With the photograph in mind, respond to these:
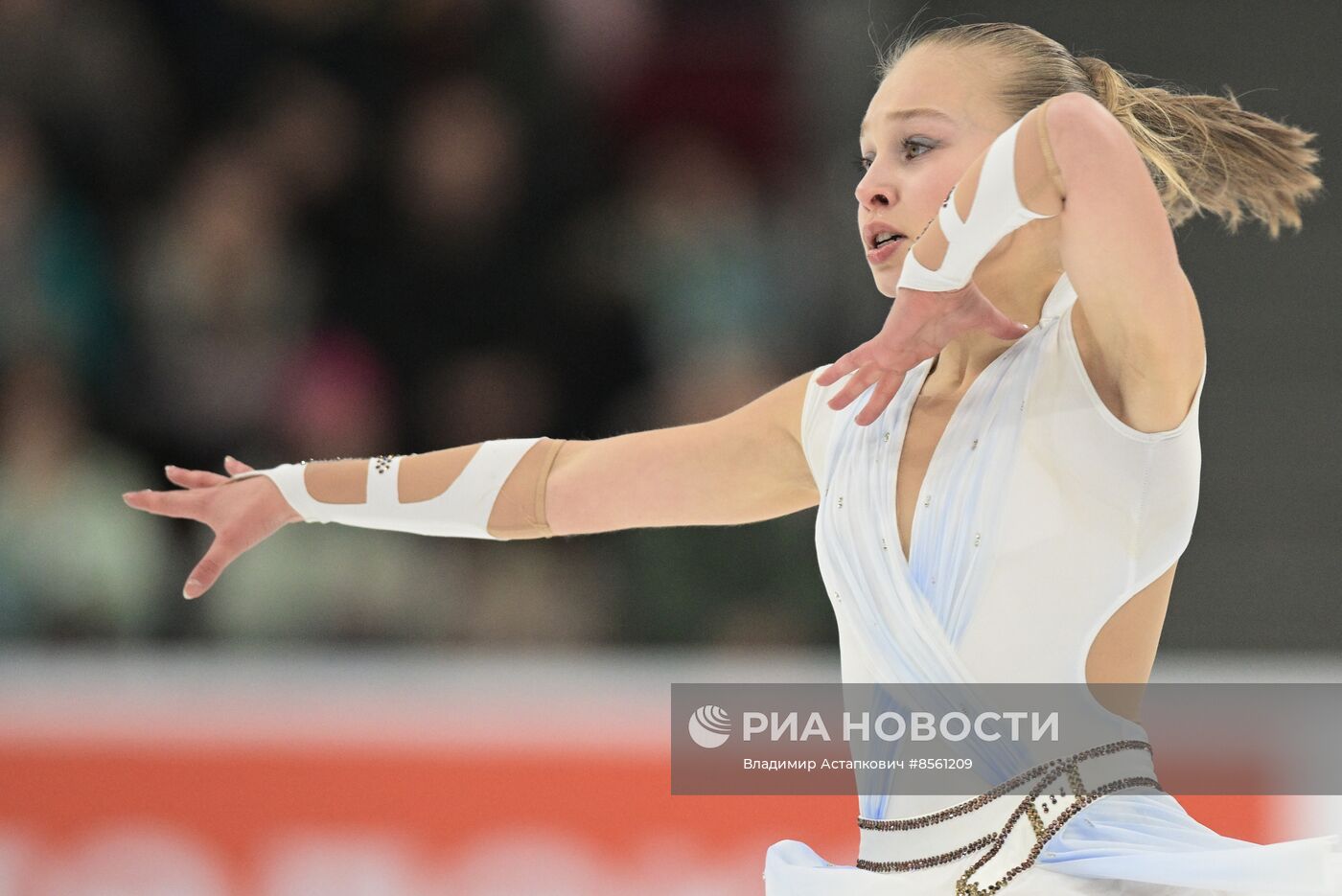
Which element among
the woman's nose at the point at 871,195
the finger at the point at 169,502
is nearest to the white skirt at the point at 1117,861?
the woman's nose at the point at 871,195

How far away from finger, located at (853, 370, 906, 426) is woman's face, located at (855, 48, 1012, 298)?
18 cm

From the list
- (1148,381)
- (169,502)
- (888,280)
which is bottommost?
(1148,381)

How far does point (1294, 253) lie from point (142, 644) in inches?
135

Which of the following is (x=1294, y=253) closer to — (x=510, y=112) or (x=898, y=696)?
(x=510, y=112)

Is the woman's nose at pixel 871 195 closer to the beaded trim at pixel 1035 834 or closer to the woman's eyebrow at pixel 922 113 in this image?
the woman's eyebrow at pixel 922 113

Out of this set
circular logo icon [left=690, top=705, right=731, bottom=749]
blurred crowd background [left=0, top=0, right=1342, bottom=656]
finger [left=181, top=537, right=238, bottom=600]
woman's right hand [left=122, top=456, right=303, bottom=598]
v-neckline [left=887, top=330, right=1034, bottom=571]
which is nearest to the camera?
v-neckline [left=887, top=330, right=1034, bottom=571]

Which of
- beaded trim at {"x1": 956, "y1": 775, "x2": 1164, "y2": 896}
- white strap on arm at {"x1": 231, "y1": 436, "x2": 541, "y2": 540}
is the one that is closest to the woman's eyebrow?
white strap on arm at {"x1": 231, "y1": 436, "x2": 541, "y2": 540}

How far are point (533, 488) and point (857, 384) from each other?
0.65 meters

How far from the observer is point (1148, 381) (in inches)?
72.2

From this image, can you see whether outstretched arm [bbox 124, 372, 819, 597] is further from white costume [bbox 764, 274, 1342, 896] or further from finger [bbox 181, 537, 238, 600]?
white costume [bbox 764, 274, 1342, 896]

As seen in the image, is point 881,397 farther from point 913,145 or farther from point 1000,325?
point 913,145

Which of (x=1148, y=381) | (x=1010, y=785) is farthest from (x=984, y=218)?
(x=1010, y=785)

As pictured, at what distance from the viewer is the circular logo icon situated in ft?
8.50

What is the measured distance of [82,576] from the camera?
4422 mm
